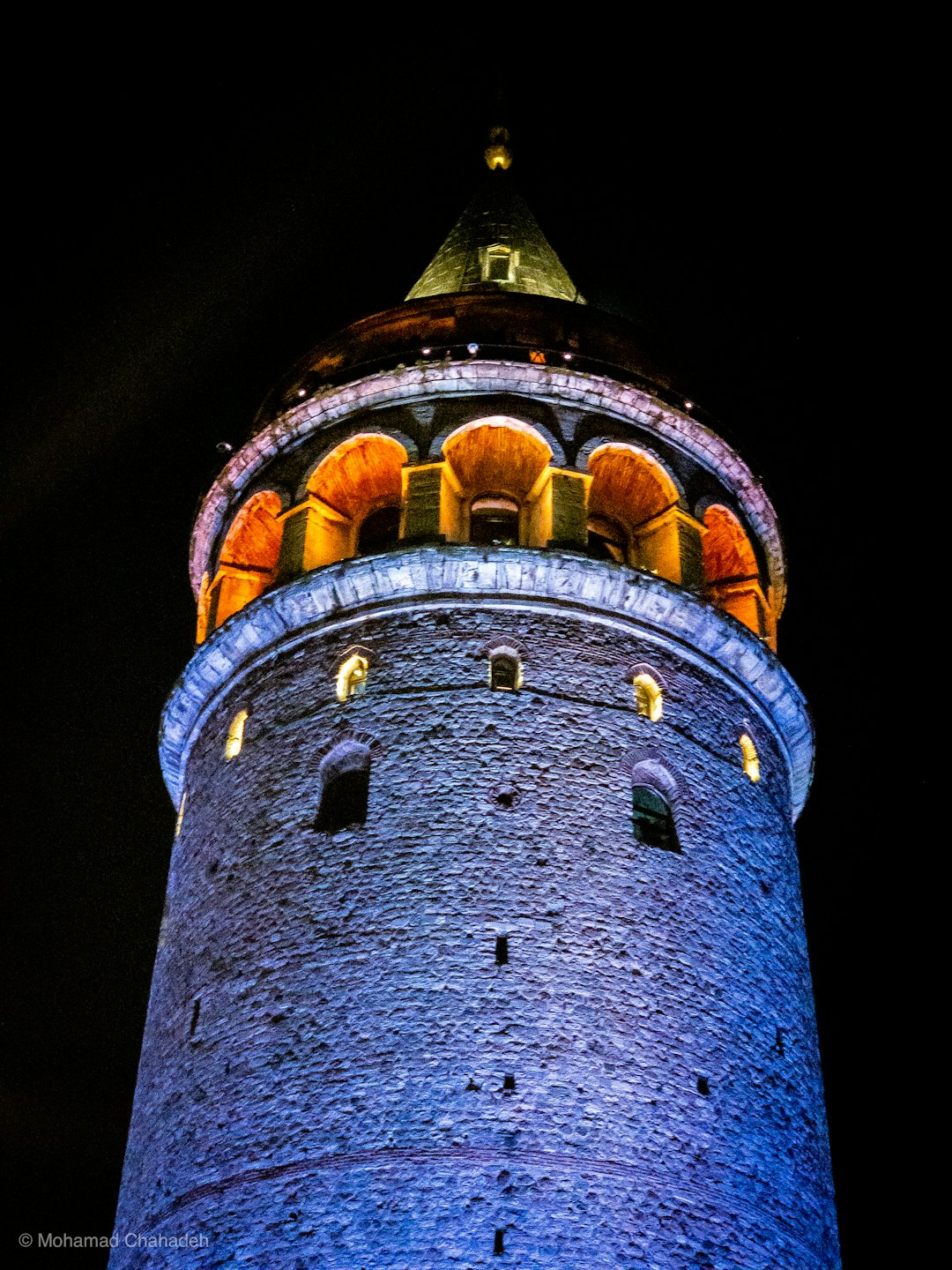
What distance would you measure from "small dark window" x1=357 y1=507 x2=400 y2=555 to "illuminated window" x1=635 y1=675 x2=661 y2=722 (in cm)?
443

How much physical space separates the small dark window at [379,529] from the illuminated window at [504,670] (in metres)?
3.64

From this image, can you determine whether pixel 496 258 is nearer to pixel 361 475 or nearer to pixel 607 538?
pixel 361 475

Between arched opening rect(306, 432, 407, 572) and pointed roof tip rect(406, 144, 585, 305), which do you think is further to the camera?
pointed roof tip rect(406, 144, 585, 305)

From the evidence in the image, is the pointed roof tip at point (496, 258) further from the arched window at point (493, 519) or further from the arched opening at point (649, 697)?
the arched opening at point (649, 697)

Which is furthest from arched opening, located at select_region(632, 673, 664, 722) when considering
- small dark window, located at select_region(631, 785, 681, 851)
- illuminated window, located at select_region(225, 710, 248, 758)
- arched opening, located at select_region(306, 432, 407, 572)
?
illuminated window, located at select_region(225, 710, 248, 758)

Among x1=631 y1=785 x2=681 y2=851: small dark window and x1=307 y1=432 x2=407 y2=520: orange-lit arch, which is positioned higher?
x1=307 y1=432 x2=407 y2=520: orange-lit arch

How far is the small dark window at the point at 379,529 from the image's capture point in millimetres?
21234

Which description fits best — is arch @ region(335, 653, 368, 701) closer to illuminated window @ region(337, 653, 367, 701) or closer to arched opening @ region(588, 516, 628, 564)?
illuminated window @ region(337, 653, 367, 701)

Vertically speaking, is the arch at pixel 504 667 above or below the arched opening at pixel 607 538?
below

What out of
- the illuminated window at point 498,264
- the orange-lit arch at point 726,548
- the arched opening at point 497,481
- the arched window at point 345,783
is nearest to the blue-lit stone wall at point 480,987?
the arched window at point 345,783

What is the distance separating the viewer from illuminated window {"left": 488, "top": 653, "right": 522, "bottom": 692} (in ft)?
58.4

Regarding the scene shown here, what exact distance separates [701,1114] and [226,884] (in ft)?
19.3

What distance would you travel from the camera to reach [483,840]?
16.2m

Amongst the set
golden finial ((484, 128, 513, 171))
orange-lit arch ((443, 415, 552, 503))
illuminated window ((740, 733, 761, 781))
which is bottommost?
illuminated window ((740, 733, 761, 781))
